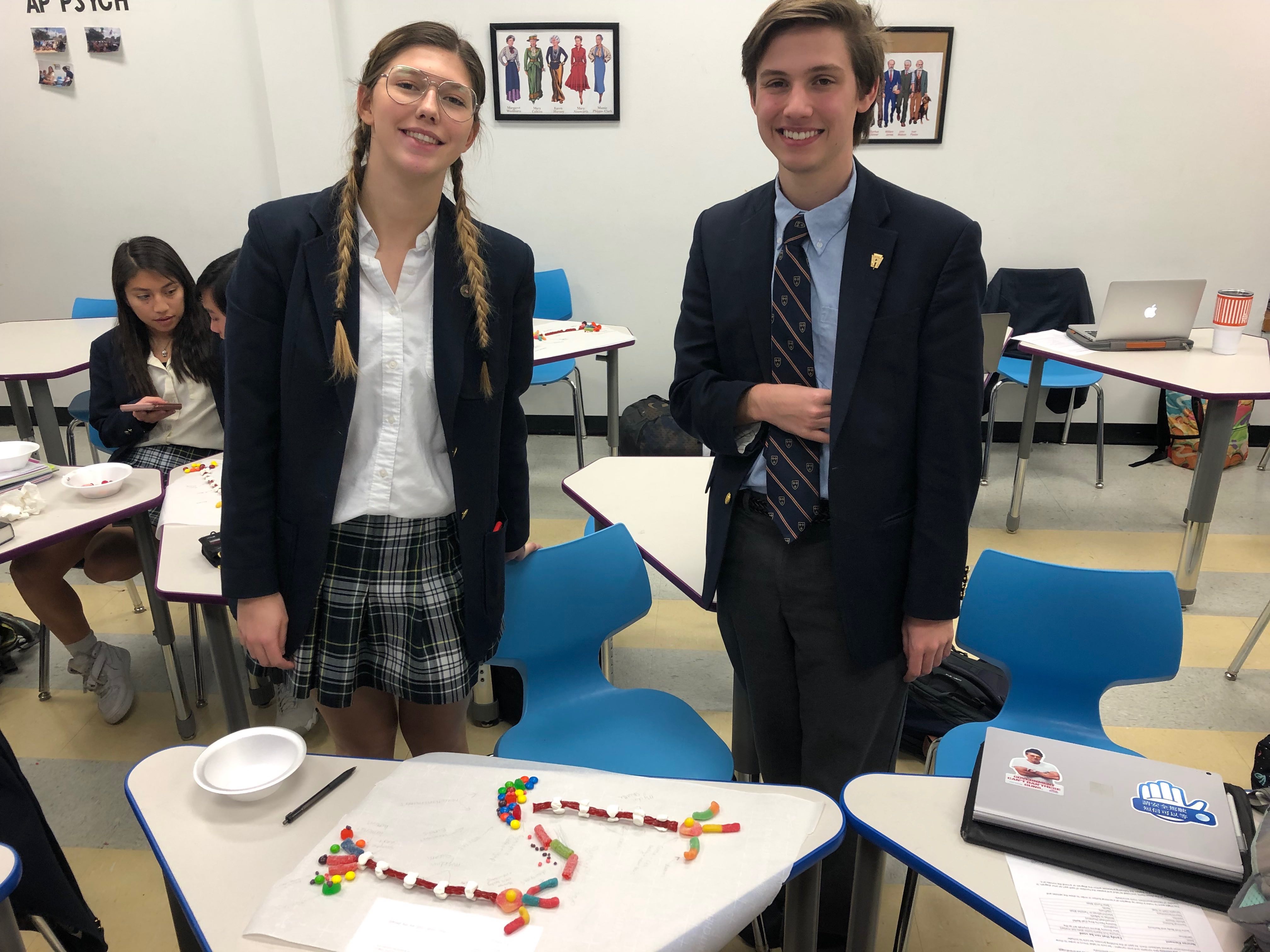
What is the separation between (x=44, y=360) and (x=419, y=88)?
9.34 feet

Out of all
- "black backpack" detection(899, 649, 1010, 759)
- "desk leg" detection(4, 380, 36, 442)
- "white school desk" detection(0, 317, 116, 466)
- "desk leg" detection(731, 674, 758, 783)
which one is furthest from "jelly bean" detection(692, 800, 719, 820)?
"desk leg" detection(4, 380, 36, 442)

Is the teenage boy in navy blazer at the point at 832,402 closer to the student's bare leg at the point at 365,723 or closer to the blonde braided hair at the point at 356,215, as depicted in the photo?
the blonde braided hair at the point at 356,215

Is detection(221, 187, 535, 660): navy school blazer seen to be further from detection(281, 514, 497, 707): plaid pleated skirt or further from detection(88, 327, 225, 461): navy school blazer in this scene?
detection(88, 327, 225, 461): navy school blazer

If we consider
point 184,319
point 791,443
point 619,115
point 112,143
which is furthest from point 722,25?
point 791,443

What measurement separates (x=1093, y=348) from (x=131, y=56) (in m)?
4.78

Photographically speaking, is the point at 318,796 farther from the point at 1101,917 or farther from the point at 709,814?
the point at 1101,917

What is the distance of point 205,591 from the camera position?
1.65m

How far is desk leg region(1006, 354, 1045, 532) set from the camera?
11.5ft

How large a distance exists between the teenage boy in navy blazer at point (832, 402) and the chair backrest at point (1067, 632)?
15.7 inches

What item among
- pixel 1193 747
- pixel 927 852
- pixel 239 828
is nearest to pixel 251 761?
pixel 239 828

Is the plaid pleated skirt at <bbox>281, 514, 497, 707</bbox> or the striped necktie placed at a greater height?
the striped necktie

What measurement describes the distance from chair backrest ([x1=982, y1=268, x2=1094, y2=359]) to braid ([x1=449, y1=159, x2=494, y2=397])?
143 inches

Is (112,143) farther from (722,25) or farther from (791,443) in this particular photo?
(791,443)

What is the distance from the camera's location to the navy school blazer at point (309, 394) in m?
1.17
